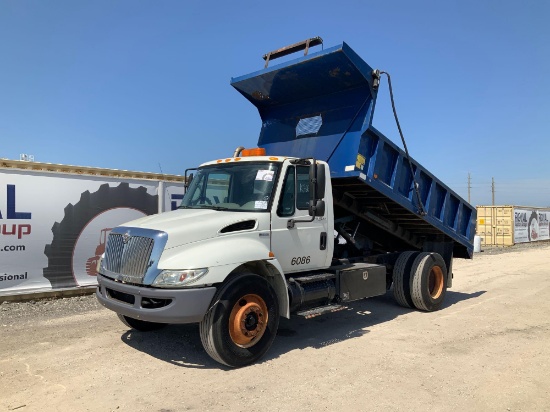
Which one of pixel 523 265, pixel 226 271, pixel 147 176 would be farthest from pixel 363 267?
pixel 523 265

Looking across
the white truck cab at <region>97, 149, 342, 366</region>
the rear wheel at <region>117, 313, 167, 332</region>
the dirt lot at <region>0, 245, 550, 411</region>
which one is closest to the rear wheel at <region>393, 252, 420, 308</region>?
the dirt lot at <region>0, 245, 550, 411</region>

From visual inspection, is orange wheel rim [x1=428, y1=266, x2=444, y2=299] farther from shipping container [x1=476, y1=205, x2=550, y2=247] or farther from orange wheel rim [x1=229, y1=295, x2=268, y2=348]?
shipping container [x1=476, y1=205, x2=550, y2=247]

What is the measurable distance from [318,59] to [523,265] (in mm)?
13046

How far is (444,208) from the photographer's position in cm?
858

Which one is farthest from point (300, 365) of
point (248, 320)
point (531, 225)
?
point (531, 225)

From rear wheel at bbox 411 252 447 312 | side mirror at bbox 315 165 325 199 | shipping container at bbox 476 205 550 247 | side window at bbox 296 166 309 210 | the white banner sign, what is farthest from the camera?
the white banner sign

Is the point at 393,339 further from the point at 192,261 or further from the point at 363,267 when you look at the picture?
the point at 192,261

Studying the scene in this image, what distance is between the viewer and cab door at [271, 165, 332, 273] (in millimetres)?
5583

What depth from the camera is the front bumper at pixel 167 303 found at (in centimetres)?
450

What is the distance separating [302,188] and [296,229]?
575 mm

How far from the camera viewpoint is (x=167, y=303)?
15.0 ft

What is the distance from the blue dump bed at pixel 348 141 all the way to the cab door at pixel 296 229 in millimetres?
1059

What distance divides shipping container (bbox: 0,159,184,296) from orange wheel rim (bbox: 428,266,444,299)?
21.5ft

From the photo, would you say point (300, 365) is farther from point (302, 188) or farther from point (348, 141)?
point (348, 141)
